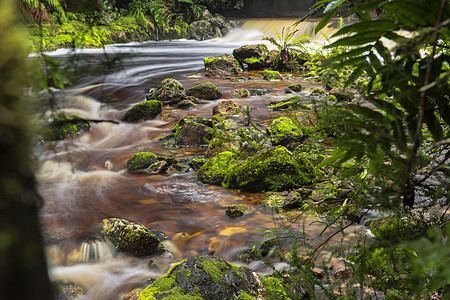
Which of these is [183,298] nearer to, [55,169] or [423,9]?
[423,9]

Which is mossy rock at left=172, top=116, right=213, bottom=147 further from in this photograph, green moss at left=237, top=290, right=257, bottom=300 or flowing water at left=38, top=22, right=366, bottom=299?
green moss at left=237, top=290, right=257, bottom=300

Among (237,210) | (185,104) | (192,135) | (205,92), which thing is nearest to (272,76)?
(205,92)

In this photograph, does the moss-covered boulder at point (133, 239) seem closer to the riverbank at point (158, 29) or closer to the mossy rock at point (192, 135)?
the mossy rock at point (192, 135)

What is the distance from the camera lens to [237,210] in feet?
14.3

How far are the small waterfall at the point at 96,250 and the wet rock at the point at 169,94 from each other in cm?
567

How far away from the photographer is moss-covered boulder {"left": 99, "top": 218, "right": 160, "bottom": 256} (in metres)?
3.79

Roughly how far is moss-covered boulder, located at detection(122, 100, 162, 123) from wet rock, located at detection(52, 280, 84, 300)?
5.25 meters

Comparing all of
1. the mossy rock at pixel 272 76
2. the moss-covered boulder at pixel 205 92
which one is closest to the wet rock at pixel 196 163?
the moss-covered boulder at pixel 205 92

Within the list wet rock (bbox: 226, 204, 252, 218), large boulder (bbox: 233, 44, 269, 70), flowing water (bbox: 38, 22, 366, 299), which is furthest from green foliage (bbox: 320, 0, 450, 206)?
large boulder (bbox: 233, 44, 269, 70)

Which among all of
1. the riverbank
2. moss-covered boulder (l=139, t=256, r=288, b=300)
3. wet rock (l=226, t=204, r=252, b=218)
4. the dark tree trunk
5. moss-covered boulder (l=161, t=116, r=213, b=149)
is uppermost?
the riverbank

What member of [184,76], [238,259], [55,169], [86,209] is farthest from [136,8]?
[238,259]

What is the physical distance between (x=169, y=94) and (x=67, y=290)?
6.59 meters

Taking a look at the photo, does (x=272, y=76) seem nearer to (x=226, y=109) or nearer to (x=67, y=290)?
(x=226, y=109)

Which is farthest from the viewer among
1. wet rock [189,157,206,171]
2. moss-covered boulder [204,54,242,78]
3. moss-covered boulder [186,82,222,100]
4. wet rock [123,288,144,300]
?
moss-covered boulder [204,54,242,78]
